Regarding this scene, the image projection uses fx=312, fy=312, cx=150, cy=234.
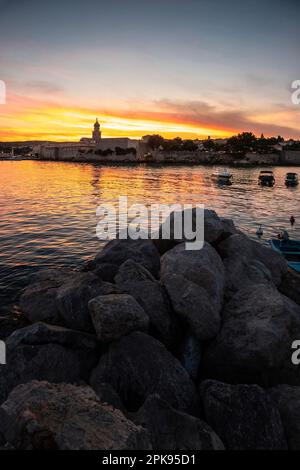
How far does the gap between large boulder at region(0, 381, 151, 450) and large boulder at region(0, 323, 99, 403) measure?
3.81ft

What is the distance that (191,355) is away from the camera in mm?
6574

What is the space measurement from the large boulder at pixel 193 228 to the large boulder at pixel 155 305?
8.53 feet

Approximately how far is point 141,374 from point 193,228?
543 cm

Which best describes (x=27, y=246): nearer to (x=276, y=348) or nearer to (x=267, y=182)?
(x=276, y=348)

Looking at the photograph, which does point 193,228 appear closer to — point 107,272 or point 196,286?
point 107,272

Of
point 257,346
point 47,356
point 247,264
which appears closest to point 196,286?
point 257,346

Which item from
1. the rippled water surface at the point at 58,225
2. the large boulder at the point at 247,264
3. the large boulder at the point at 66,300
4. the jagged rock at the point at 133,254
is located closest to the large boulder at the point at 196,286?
the large boulder at the point at 247,264

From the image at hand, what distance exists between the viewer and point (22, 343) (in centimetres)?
614

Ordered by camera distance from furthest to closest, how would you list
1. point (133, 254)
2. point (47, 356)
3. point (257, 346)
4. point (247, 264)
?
point (133, 254), point (247, 264), point (257, 346), point (47, 356)

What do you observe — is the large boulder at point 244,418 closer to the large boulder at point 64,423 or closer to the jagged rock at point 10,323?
the large boulder at point 64,423

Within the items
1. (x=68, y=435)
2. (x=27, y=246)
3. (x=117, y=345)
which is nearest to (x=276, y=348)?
(x=117, y=345)

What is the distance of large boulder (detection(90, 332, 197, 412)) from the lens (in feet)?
17.5

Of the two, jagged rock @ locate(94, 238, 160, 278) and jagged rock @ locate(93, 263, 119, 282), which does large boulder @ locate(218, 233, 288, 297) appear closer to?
jagged rock @ locate(94, 238, 160, 278)

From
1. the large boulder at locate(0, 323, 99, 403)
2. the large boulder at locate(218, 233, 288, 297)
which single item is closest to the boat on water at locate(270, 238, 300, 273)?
the large boulder at locate(218, 233, 288, 297)
